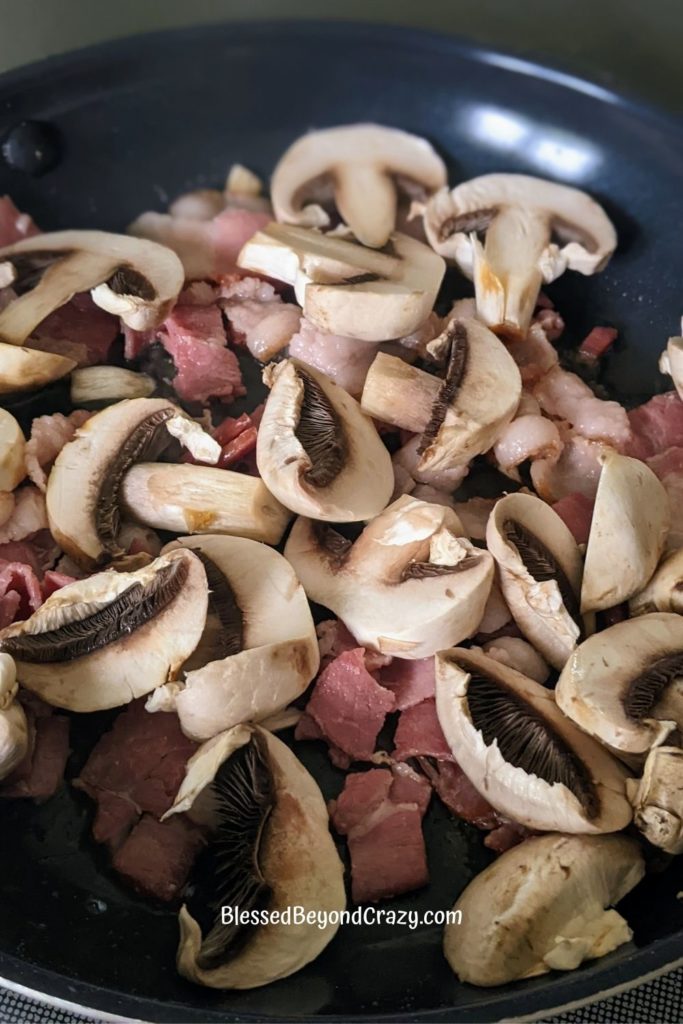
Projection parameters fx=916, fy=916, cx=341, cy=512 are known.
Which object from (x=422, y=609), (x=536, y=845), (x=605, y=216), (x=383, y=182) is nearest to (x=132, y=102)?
(x=383, y=182)

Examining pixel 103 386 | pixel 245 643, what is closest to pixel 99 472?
pixel 103 386

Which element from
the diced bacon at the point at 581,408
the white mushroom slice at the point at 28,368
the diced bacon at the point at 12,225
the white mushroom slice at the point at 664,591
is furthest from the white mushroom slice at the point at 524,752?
the diced bacon at the point at 12,225

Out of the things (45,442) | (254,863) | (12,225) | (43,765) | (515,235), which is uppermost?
(515,235)

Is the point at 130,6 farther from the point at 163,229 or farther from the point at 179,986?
the point at 179,986

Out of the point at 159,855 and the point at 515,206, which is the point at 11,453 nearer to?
the point at 159,855

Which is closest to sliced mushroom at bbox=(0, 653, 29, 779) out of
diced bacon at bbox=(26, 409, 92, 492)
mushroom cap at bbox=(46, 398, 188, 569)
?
mushroom cap at bbox=(46, 398, 188, 569)

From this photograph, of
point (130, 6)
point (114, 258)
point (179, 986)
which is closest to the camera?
point (179, 986)
